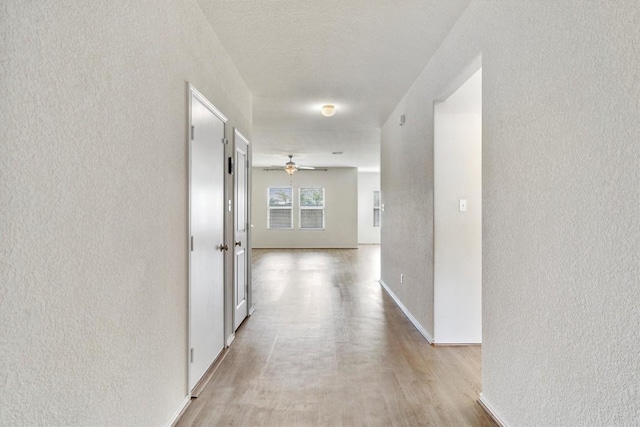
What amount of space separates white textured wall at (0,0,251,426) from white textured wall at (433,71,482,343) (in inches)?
90.8

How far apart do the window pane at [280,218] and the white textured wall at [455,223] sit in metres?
8.80

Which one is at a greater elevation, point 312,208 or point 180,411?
point 312,208

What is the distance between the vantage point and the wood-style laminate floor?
220 cm

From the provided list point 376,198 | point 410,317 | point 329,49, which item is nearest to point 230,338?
point 410,317

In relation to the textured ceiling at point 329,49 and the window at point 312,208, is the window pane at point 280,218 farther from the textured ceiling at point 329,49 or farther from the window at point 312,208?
the textured ceiling at point 329,49

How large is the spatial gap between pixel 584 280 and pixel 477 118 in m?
2.40

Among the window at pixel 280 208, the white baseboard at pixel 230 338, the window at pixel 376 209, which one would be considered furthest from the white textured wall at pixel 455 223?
the window at pixel 376 209

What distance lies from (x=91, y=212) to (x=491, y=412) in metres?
2.41

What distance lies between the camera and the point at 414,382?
2627mm

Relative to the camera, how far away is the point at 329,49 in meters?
3.12

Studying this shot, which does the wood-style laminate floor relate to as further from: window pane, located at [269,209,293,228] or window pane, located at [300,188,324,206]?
window pane, located at [300,188,324,206]

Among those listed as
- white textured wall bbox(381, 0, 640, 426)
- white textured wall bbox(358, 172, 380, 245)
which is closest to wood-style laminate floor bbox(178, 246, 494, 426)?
white textured wall bbox(381, 0, 640, 426)

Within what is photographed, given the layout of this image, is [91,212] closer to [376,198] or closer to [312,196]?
[312,196]

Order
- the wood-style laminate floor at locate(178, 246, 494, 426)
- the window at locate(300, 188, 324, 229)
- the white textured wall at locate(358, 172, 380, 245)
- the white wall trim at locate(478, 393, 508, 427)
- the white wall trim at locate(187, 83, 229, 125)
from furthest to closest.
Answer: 1. the white textured wall at locate(358, 172, 380, 245)
2. the window at locate(300, 188, 324, 229)
3. the white wall trim at locate(187, 83, 229, 125)
4. the wood-style laminate floor at locate(178, 246, 494, 426)
5. the white wall trim at locate(478, 393, 508, 427)
